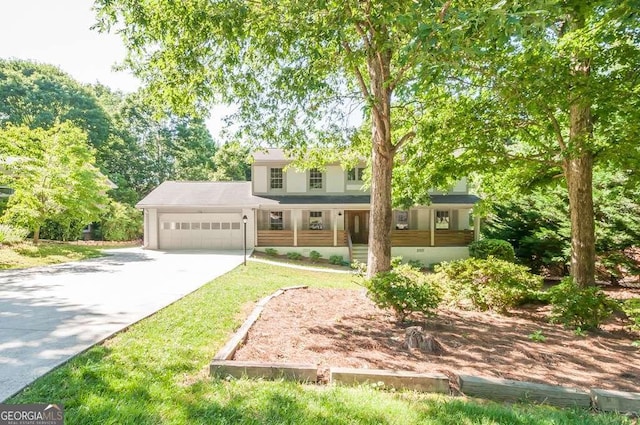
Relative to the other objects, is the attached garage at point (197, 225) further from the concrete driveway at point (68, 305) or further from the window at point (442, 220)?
the window at point (442, 220)

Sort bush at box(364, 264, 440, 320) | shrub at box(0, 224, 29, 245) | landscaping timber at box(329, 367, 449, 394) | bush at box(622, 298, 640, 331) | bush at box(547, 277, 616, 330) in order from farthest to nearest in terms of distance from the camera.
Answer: shrub at box(0, 224, 29, 245) < bush at box(547, 277, 616, 330) < bush at box(622, 298, 640, 331) < bush at box(364, 264, 440, 320) < landscaping timber at box(329, 367, 449, 394)

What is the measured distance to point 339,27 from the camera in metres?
5.12

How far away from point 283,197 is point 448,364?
56.7ft

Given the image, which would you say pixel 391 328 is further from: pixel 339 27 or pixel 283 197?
pixel 283 197

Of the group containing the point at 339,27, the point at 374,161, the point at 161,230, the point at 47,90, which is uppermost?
the point at 47,90

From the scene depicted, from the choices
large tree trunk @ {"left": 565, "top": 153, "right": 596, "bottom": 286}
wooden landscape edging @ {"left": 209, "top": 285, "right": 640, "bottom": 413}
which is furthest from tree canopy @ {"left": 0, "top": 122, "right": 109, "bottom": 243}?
large tree trunk @ {"left": 565, "top": 153, "right": 596, "bottom": 286}

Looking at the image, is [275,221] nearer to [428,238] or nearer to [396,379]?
[428,238]

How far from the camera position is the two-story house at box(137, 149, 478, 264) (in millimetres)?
19891

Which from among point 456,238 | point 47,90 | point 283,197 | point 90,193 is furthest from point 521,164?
point 47,90

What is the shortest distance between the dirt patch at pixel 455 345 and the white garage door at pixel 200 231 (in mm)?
14511

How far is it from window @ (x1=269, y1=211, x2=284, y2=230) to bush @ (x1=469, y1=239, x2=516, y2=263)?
11.0m

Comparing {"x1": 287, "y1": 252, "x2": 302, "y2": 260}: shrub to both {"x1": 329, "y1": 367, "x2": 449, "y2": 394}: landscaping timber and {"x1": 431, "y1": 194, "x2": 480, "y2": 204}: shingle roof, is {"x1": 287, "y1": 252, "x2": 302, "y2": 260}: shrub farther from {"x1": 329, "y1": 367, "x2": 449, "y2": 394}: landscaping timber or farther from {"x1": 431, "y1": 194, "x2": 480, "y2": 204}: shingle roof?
{"x1": 329, "y1": 367, "x2": 449, "y2": 394}: landscaping timber

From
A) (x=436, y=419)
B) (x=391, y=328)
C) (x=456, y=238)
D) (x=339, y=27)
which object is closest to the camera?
(x=436, y=419)

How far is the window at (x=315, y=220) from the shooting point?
840 inches
